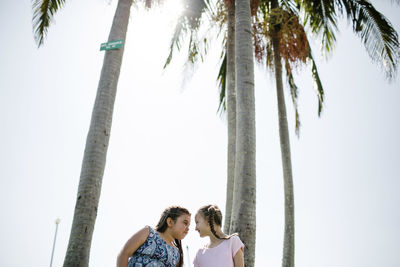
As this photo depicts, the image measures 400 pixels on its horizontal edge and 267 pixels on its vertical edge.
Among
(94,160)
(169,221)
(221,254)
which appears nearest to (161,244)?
(169,221)

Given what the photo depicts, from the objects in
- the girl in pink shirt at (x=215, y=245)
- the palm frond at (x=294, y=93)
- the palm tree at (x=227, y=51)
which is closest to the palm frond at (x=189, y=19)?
the palm tree at (x=227, y=51)

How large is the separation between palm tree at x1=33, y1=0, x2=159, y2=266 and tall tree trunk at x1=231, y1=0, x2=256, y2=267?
2.17 metres

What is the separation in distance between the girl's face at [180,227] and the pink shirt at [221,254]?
39 cm

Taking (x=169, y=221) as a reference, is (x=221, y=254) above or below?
below

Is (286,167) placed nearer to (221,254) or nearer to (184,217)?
(221,254)

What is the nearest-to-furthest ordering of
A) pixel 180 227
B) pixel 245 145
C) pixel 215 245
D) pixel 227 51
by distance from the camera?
pixel 180 227, pixel 215 245, pixel 245 145, pixel 227 51

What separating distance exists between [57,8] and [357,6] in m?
7.97

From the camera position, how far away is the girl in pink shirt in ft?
9.97

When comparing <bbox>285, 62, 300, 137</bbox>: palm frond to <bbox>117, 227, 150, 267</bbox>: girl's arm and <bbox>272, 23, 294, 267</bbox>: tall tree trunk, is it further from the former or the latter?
<bbox>117, 227, 150, 267</bbox>: girl's arm

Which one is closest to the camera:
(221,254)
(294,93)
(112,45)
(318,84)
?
(221,254)

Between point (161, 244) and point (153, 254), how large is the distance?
4.2 inches

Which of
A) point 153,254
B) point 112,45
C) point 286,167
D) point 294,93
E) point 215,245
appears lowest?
point 153,254

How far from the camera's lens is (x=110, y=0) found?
8.00 metres

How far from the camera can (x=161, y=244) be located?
276 centimetres
